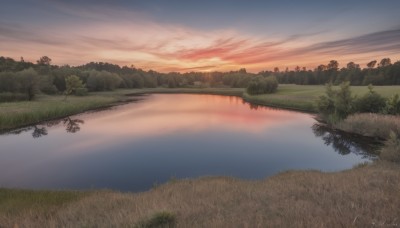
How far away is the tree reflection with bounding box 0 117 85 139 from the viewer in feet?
107

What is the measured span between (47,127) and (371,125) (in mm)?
42139

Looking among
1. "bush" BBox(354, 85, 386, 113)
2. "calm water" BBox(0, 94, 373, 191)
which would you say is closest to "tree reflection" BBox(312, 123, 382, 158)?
"calm water" BBox(0, 94, 373, 191)

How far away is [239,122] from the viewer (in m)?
41.8

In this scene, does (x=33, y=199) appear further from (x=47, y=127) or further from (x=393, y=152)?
(x=47, y=127)

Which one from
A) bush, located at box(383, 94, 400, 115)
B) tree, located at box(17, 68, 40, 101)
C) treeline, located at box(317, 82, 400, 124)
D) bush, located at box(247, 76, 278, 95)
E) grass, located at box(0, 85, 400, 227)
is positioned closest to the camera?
grass, located at box(0, 85, 400, 227)

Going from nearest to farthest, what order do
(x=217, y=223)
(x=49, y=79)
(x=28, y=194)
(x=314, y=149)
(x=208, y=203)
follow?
(x=217, y=223), (x=208, y=203), (x=28, y=194), (x=314, y=149), (x=49, y=79)

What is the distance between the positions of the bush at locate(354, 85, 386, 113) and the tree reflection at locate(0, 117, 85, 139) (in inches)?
1524

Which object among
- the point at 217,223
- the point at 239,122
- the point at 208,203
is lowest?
the point at 239,122

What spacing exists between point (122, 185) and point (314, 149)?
19.2 metres

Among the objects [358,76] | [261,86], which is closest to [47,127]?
[261,86]

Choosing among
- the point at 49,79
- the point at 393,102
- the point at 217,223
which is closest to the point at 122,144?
the point at 217,223

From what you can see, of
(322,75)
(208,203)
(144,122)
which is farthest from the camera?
(322,75)

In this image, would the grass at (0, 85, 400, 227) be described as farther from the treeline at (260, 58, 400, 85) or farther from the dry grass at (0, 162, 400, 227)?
the treeline at (260, 58, 400, 85)

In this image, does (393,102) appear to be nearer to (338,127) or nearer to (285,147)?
(338,127)
